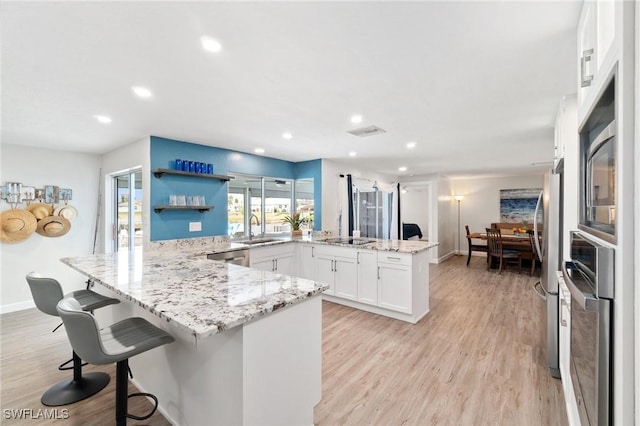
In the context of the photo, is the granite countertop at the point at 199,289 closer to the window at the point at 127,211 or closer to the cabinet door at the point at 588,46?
the cabinet door at the point at 588,46

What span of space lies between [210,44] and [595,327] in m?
2.19

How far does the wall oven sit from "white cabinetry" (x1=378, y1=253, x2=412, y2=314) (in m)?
2.26

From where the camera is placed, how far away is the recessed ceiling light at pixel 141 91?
2.19 m

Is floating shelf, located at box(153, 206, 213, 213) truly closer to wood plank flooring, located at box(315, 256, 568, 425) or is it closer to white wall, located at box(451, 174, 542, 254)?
wood plank flooring, located at box(315, 256, 568, 425)

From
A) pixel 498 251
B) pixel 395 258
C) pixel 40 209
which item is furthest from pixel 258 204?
pixel 498 251

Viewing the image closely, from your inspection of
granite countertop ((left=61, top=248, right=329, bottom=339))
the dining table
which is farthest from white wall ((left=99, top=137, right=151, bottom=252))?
the dining table

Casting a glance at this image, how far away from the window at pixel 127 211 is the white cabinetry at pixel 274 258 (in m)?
1.87

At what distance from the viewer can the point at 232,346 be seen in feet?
4.23

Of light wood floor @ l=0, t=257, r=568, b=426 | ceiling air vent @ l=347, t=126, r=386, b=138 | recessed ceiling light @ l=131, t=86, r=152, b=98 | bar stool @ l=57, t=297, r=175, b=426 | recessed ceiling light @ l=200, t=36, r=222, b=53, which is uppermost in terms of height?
ceiling air vent @ l=347, t=126, r=386, b=138

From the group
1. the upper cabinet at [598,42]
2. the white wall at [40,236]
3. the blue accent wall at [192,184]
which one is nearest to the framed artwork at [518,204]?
the blue accent wall at [192,184]

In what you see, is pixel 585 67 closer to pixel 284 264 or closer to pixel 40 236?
pixel 284 264

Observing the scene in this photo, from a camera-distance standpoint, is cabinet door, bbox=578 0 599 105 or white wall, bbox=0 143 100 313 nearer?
cabinet door, bbox=578 0 599 105

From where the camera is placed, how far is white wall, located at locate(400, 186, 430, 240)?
918 centimetres
